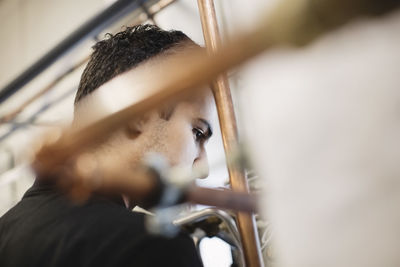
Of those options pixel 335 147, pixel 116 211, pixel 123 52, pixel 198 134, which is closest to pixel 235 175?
pixel 198 134

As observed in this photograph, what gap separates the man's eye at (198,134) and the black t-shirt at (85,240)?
1.16 ft

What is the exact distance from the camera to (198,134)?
1149 mm

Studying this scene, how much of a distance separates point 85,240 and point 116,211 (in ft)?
0.35

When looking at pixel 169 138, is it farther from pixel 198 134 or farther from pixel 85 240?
pixel 85 240

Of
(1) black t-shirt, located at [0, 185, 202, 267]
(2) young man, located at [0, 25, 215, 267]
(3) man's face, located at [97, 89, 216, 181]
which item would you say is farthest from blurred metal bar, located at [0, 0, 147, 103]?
(1) black t-shirt, located at [0, 185, 202, 267]

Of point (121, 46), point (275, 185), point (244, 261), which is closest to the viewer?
point (275, 185)

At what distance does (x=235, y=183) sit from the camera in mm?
1008

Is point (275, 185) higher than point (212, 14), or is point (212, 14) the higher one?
point (212, 14)

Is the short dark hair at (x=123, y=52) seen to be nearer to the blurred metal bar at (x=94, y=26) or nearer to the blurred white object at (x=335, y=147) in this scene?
the blurred metal bar at (x=94, y=26)

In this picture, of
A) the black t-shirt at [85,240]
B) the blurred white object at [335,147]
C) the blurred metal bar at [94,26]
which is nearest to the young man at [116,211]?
the black t-shirt at [85,240]

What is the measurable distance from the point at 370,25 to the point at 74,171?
36 cm

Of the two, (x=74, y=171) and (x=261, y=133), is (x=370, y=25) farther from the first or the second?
(x=74, y=171)

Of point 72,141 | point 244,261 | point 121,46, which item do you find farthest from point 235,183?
point 72,141

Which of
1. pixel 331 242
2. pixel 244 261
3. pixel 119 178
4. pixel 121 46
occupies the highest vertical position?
pixel 121 46
